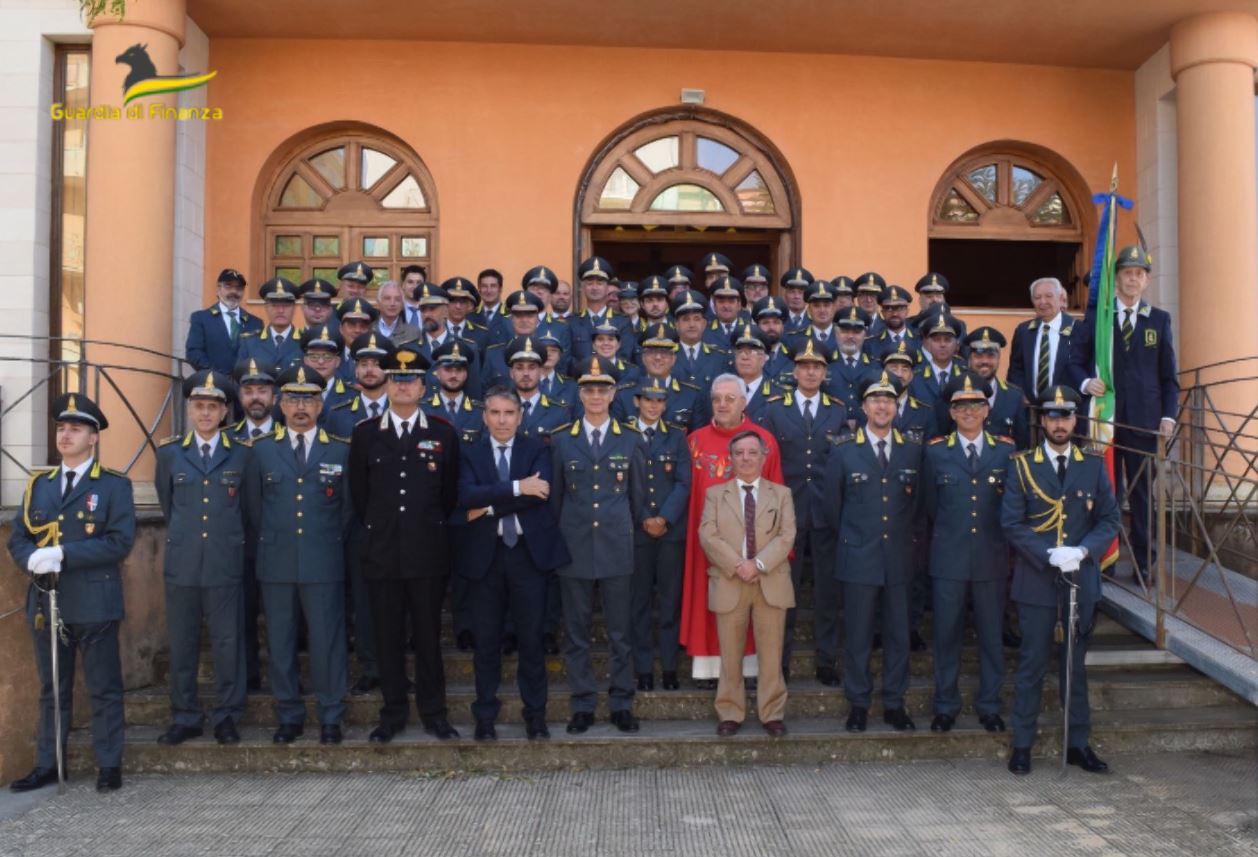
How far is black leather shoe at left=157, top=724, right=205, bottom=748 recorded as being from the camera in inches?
217

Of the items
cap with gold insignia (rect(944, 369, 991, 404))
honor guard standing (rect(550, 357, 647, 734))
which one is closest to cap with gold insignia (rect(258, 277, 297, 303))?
honor guard standing (rect(550, 357, 647, 734))

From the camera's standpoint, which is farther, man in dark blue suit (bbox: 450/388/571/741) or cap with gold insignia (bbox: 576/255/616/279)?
cap with gold insignia (bbox: 576/255/616/279)

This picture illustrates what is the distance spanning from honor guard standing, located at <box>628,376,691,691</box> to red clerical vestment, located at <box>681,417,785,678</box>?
8 centimetres

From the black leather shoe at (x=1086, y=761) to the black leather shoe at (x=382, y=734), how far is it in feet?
12.1

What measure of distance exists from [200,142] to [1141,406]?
28.8 feet

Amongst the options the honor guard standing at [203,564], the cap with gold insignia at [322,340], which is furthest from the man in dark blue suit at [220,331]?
the honor guard standing at [203,564]

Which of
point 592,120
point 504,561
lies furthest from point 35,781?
point 592,120

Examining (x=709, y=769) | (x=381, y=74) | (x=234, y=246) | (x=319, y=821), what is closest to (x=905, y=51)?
(x=381, y=74)

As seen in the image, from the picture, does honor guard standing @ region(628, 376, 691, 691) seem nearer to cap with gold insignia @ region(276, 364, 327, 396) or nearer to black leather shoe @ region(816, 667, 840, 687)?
black leather shoe @ region(816, 667, 840, 687)

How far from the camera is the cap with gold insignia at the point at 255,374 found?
612cm

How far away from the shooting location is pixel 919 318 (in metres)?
7.95

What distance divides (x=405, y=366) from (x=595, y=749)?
2336 millimetres

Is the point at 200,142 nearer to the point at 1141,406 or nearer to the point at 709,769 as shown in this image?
the point at 709,769

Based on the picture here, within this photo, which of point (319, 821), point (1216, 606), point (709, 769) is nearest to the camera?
point (319, 821)
